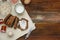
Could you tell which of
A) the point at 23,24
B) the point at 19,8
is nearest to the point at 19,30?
the point at 23,24

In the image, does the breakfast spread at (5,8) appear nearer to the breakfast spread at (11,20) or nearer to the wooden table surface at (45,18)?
the breakfast spread at (11,20)

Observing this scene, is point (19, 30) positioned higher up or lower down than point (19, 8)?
lower down

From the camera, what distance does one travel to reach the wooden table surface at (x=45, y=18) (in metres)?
1.75

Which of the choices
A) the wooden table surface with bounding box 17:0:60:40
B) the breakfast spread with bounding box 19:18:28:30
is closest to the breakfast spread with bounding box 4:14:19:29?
the breakfast spread with bounding box 19:18:28:30

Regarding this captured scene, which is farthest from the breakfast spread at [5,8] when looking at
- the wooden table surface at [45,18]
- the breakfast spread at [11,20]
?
the wooden table surface at [45,18]

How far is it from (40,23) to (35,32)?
8 cm

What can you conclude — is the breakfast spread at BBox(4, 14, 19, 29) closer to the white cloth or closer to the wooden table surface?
the white cloth

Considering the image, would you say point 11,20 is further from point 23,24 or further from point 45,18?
point 45,18

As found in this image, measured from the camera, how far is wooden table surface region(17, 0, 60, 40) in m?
1.75

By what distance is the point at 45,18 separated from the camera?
1.79 meters

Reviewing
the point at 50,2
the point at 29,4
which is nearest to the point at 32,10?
the point at 29,4

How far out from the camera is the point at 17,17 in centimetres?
167

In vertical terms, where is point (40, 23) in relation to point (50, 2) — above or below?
below

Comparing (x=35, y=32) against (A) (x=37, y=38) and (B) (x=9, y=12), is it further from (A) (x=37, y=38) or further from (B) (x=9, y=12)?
(B) (x=9, y=12)
